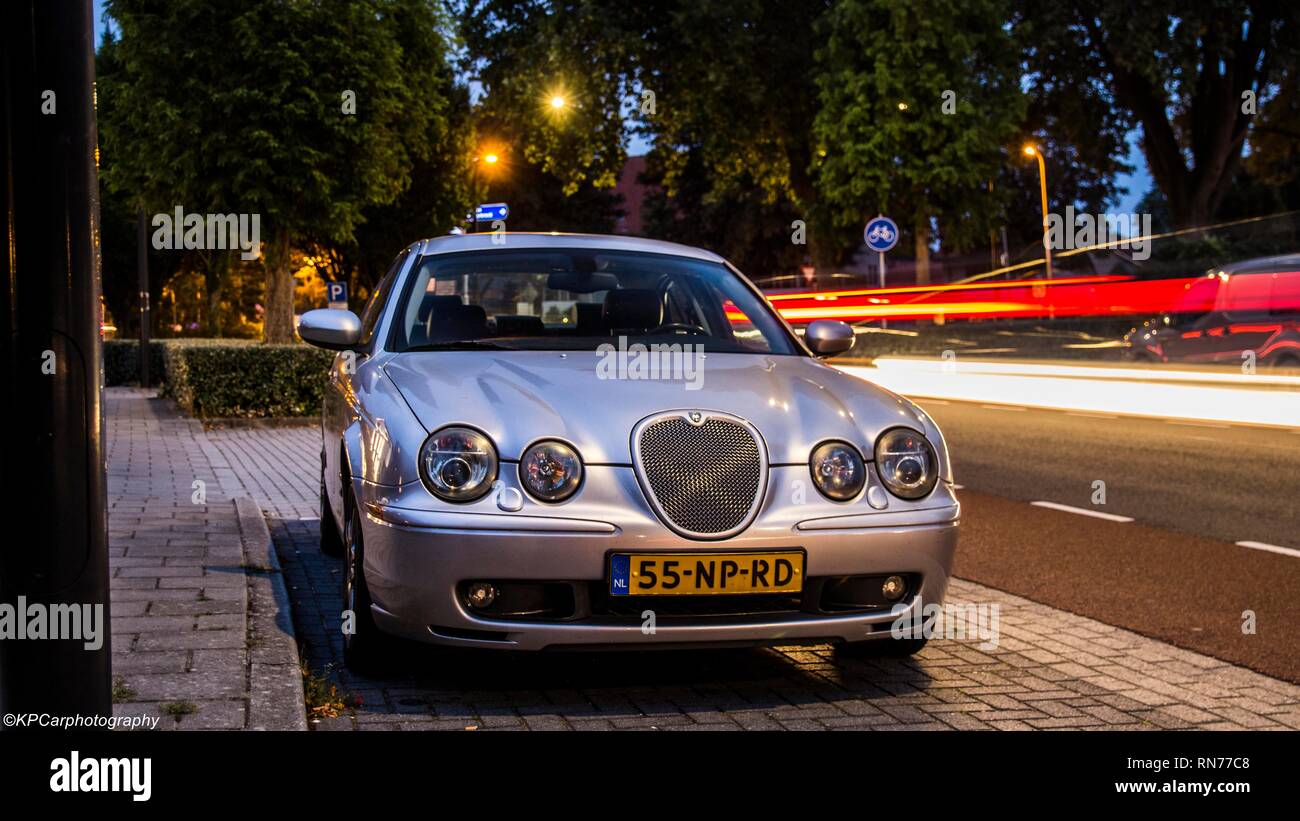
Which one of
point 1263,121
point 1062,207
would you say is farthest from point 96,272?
point 1062,207

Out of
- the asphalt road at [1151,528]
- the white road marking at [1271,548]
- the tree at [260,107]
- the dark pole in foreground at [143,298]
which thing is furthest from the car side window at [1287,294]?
the dark pole in foreground at [143,298]

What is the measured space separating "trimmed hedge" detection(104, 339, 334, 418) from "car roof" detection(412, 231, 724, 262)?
1215 cm

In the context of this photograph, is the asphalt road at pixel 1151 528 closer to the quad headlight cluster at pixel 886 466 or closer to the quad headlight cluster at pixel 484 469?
the quad headlight cluster at pixel 886 466

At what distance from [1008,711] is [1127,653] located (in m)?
1.22

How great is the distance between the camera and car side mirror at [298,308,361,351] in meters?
6.19

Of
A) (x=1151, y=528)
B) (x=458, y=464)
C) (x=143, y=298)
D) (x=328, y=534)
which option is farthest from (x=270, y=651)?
(x=143, y=298)

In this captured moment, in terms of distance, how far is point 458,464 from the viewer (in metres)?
4.62

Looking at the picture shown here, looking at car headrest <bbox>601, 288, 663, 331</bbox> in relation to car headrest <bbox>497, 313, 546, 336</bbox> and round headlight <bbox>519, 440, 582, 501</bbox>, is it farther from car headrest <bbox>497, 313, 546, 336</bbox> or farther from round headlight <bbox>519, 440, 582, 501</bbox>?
round headlight <bbox>519, 440, 582, 501</bbox>

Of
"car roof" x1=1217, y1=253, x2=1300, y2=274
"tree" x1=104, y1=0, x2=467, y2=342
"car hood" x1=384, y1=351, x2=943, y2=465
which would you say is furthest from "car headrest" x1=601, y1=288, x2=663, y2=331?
"tree" x1=104, y1=0, x2=467, y2=342

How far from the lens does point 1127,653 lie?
5.76 meters

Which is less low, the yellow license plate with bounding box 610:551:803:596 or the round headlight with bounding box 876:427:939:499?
the round headlight with bounding box 876:427:939:499

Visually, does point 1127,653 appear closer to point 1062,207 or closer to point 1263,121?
point 1263,121

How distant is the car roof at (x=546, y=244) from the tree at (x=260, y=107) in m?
17.9
